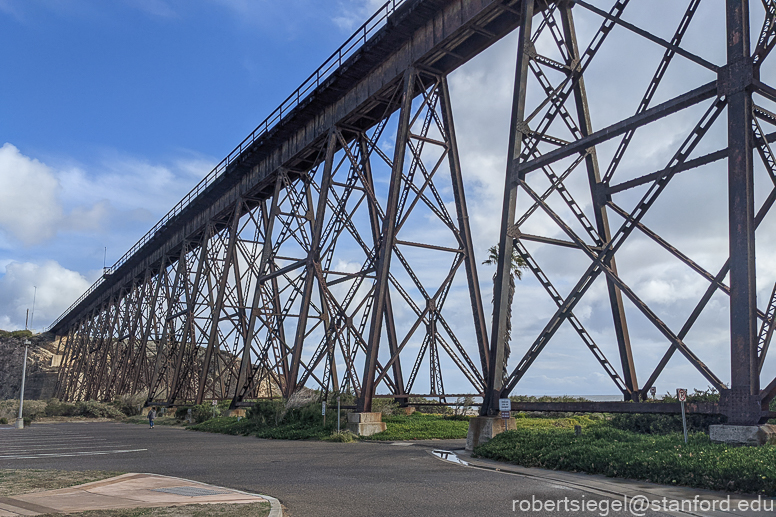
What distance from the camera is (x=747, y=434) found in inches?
350

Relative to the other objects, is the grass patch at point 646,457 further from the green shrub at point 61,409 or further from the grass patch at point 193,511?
the green shrub at point 61,409

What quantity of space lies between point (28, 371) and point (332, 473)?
8115 cm

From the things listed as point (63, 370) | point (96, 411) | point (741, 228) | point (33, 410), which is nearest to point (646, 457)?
point (741, 228)

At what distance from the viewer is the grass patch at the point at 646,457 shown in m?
7.48

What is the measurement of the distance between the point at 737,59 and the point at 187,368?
3124 centimetres

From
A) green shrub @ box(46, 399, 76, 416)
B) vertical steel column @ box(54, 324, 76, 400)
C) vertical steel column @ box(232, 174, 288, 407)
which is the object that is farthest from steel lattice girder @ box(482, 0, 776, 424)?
vertical steel column @ box(54, 324, 76, 400)

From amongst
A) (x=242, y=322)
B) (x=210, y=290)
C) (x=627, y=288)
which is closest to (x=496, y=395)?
(x=627, y=288)

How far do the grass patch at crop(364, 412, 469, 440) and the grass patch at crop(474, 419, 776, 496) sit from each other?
200 inches

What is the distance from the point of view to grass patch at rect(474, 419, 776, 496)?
24.6ft

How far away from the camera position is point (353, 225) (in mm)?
22578

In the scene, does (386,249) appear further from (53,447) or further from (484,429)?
(53,447)

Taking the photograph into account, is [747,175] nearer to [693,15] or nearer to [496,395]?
[693,15]


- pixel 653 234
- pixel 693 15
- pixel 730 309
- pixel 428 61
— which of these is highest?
pixel 428 61

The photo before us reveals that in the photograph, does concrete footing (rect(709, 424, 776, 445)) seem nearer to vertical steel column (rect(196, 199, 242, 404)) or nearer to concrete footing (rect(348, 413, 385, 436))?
concrete footing (rect(348, 413, 385, 436))
